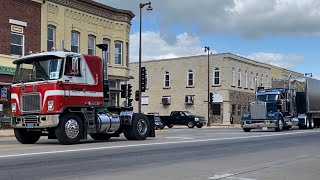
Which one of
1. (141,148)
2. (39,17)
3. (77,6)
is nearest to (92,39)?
(77,6)

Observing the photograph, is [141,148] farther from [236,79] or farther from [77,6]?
[236,79]

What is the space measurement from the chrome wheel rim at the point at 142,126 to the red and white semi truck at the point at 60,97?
1845mm

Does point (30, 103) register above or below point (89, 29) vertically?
below

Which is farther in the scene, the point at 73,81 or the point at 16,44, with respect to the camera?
the point at 16,44

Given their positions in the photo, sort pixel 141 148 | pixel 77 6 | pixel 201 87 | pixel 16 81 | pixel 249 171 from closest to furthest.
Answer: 1. pixel 249 171
2. pixel 141 148
3. pixel 16 81
4. pixel 77 6
5. pixel 201 87

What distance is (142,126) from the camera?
20656 mm

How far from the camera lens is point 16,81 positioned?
17.7m

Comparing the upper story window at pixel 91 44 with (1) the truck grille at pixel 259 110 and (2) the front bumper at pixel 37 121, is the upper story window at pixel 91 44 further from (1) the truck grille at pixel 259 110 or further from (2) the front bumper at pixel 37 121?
(2) the front bumper at pixel 37 121

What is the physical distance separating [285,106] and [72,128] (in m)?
20.0

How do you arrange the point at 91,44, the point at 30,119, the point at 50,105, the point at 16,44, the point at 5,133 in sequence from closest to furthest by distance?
the point at 50,105
the point at 30,119
the point at 5,133
the point at 16,44
the point at 91,44

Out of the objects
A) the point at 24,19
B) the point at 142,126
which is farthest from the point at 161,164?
the point at 24,19

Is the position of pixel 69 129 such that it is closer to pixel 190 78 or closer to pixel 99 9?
pixel 99 9

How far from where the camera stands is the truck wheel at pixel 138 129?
20094 millimetres

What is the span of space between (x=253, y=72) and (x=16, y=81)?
163 ft
